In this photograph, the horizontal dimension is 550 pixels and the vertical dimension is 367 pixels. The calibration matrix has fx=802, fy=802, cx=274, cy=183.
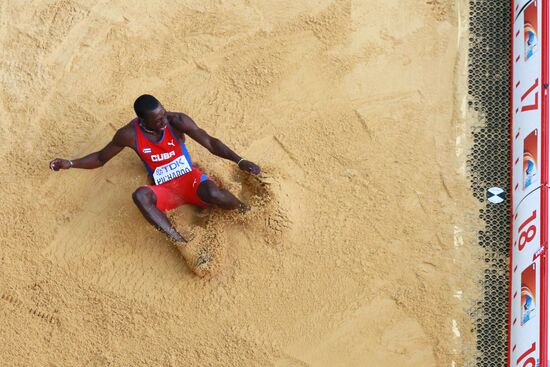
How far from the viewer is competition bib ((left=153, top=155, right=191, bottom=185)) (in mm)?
6410

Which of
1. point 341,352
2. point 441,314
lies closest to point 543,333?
point 441,314

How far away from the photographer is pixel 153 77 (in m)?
7.05

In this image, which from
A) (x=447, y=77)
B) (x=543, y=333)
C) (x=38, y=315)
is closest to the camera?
(x=543, y=333)

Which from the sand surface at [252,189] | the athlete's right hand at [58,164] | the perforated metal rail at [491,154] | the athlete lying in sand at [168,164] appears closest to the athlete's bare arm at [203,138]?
the athlete lying in sand at [168,164]

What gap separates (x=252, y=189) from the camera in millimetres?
6598

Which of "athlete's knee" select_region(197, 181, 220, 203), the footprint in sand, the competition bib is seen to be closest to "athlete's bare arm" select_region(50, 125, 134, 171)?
the competition bib

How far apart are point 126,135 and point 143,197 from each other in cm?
50

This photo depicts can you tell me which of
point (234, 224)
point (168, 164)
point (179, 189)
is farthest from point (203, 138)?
point (234, 224)

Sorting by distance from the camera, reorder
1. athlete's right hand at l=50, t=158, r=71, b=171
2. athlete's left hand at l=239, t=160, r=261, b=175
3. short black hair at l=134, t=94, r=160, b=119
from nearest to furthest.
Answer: short black hair at l=134, t=94, r=160, b=119 → athlete's left hand at l=239, t=160, r=261, b=175 → athlete's right hand at l=50, t=158, r=71, b=171

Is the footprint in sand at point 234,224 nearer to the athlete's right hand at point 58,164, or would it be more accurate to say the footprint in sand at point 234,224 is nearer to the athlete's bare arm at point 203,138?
the athlete's bare arm at point 203,138

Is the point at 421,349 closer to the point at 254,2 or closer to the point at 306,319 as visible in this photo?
the point at 306,319

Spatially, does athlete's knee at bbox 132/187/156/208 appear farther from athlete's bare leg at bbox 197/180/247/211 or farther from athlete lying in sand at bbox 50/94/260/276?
athlete's bare leg at bbox 197/180/247/211

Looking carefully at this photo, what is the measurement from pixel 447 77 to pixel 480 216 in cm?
126

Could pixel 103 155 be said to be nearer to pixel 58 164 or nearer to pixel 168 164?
pixel 58 164
